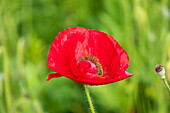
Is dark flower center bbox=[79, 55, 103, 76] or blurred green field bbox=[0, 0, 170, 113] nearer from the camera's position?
dark flower center bbox=[79, 55, 103, 76]

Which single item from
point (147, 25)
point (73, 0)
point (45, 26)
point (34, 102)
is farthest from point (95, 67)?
point (73, 0)

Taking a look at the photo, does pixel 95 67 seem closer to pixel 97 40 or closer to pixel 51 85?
pixel 97 40

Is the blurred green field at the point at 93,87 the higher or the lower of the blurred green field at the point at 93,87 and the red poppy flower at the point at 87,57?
the higher

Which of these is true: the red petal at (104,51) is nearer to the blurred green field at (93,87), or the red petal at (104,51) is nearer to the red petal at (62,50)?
the red petal at (62,50)

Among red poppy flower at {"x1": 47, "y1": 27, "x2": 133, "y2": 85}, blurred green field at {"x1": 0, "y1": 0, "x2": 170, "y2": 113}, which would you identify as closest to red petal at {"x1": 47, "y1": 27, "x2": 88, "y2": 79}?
red poppy flower at {"x1": 47, "y1": 27, "x2": 133, "y2": 85}

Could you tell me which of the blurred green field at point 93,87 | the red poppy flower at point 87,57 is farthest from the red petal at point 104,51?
the blurred green field at point 93,87

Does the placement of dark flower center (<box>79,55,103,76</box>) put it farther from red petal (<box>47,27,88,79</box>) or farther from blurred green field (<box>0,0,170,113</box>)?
blurred green field (<box>0,0,170,113</box>)
